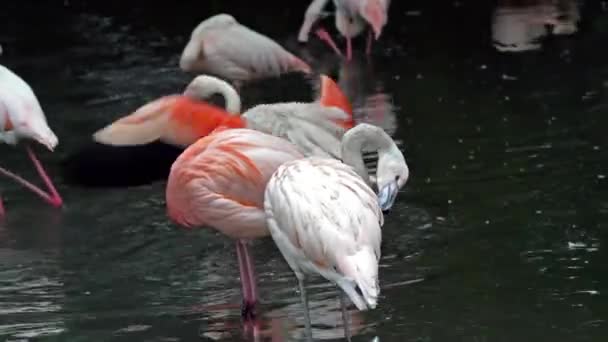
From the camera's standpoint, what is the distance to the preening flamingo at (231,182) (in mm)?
4895

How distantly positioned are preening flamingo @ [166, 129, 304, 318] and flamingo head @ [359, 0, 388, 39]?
20.3 ft

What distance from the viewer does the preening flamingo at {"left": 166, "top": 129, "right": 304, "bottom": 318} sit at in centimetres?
489

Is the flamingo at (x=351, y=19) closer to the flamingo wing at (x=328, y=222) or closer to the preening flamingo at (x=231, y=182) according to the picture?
the preening flamingo at (x=231, y=182)

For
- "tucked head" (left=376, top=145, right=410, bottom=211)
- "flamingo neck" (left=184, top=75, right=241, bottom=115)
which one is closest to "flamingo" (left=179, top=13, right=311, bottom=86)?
"flamingo neck" (left=184, top=75, right=241, bottom=115)

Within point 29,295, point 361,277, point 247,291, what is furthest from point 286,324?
point 29,295

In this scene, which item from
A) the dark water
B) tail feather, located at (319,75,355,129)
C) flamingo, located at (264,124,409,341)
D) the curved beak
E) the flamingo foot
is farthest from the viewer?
the flamingo foot

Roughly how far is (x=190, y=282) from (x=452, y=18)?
295 inches

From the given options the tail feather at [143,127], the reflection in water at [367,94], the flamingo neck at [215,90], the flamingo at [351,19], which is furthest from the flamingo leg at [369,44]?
the tail feather at [143,127]

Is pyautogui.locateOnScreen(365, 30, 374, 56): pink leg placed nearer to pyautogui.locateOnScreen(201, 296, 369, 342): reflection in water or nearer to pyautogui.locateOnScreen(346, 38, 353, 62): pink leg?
pyautogui.locateOnScreen(346, 38, 353, 62): pink leg

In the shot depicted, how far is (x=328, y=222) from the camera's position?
4316 mm

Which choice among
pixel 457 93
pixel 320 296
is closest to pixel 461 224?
pixel 320 296

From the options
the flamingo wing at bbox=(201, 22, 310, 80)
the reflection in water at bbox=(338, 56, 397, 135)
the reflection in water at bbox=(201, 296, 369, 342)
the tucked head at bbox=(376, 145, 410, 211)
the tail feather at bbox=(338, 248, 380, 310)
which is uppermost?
the tucked head at bbox=(376, 145, 410, 211)

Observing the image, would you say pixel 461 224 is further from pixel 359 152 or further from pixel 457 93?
pixel 457 93

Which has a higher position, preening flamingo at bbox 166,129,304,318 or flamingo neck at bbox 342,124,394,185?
flamingo neck at bbox 342,124,394,185
